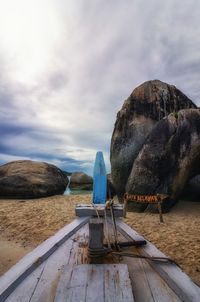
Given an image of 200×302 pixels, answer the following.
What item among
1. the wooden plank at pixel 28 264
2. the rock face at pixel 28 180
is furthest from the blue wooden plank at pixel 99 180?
the rock face at pixel 28 180

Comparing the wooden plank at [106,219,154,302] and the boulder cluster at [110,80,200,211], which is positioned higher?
the boulder cluster at [110,80,200,211]

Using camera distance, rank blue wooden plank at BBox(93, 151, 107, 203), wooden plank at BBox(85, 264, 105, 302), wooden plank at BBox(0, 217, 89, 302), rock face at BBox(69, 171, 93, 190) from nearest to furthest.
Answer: wooden plank at BBox(85, 264, 105, 302) < wooden plank at BBox(0, 217, 89, 302) < blue wooden plank at BBox(93, 151, 107, 203) < rock face at BBox(69, 171, 93, 190)

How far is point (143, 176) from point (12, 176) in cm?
1075

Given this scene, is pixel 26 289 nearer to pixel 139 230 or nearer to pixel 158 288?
pixel 158 288

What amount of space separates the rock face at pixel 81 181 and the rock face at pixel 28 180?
20.7 feet

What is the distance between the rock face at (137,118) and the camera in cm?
1120

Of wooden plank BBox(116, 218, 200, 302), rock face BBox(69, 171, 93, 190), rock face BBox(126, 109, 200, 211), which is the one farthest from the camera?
rock face BBox(69, 171, 93, 190)

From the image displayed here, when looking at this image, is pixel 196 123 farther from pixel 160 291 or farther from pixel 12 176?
pixel 12 176

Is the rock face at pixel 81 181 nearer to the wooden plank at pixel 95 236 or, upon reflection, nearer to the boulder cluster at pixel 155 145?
the boulder cluster at pixel 155 145

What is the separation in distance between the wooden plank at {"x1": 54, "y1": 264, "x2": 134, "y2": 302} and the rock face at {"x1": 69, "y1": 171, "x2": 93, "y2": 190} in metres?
21.1

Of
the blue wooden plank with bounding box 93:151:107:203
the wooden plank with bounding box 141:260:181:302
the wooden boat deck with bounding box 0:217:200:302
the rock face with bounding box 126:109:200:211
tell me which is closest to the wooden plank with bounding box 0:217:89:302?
the wooden boat deck with bounding box 0:217:200:302

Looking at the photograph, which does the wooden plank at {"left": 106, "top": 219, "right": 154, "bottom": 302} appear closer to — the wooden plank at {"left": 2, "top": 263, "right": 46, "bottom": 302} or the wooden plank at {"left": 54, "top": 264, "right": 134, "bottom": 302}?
the wooden plank at {"left": 54, "top": 264, "right": 134, "bottom": 302}

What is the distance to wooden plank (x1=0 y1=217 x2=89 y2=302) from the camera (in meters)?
1.60

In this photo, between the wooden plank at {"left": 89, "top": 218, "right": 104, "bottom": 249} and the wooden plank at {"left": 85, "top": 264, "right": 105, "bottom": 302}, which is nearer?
the wooden plank at {"left": 85, "top": 264, "right": 105, "bottom": 302}
